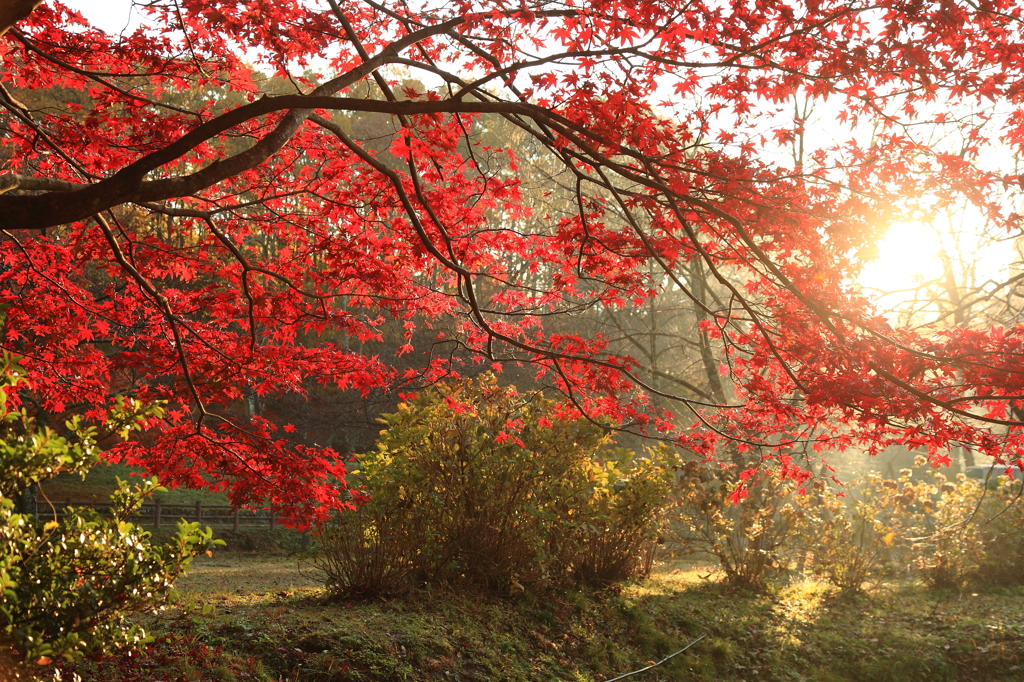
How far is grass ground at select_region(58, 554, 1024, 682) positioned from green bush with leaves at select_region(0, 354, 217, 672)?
790 millimetres

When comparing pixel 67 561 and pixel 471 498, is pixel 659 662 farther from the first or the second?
pixel 67 561

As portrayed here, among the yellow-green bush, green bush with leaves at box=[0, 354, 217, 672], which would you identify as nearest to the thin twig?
the yellow-green bush

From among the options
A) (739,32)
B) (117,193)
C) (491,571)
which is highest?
(739,32)

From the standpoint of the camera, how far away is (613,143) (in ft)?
12.2

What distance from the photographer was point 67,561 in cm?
264

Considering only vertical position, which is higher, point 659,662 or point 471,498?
point 471,498

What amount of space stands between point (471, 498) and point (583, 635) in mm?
1737

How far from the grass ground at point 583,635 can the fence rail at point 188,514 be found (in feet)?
20.0

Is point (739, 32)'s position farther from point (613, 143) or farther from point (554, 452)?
point (554, 452)

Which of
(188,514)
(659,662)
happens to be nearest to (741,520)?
(659,662)

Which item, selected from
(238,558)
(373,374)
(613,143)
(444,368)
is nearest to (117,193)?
(613,143)

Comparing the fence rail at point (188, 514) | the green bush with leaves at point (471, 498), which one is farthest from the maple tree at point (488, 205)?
the fence rail at point (188, 514)

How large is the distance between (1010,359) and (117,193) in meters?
5.07

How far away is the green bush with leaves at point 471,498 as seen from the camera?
22.0ft
